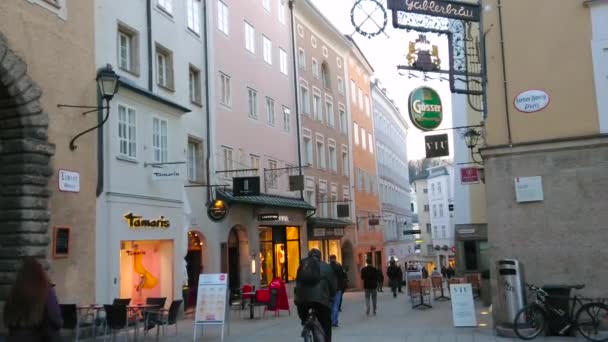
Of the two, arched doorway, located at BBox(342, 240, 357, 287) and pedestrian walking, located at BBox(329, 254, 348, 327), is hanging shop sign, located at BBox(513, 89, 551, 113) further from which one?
arched doorway, located at BBox(342, 240, 357, 287)

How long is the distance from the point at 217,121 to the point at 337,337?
485 inches

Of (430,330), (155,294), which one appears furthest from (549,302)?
(155,294)

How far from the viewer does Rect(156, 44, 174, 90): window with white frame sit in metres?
19.6

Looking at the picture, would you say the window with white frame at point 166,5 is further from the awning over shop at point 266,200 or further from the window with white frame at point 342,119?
the window with white frame at point 342,119

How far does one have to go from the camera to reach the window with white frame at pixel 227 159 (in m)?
24.1

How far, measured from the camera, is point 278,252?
2969cm

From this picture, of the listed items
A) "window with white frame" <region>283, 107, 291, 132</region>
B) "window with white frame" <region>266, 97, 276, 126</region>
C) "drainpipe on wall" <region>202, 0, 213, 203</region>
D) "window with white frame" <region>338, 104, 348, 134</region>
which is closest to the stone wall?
"drainpipe on wall" <region>202, 0, 213, 203</region>

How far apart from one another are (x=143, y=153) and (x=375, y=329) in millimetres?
7433

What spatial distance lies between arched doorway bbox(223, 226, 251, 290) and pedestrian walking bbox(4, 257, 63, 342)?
18.5 metres

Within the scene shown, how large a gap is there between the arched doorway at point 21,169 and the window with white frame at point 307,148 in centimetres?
2156

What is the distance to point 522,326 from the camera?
11422mm

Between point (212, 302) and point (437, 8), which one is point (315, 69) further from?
point (212, 302)

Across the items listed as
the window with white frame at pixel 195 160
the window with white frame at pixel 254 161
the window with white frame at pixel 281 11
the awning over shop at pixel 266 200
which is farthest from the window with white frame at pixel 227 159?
the window with white frame at pixel 281 11

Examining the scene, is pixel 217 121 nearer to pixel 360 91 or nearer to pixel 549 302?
pixel 549 302
